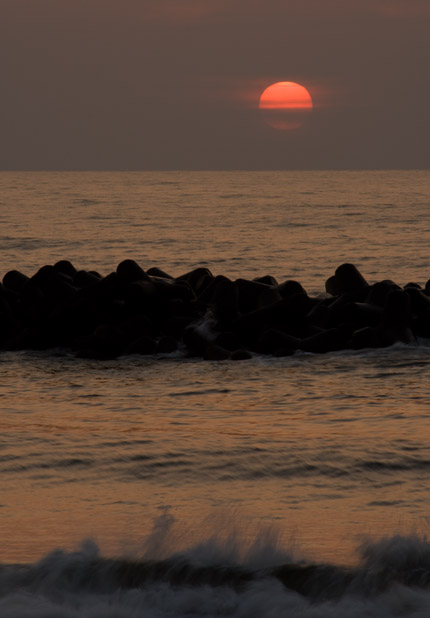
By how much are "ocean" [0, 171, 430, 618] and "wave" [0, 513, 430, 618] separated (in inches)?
0.5

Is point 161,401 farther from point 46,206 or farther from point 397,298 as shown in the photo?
point 46,206

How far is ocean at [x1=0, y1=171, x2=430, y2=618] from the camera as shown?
6.22 metres

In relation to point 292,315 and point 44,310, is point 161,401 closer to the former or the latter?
point 292,315

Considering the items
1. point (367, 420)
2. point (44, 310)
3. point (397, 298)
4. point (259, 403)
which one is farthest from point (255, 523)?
point (44, 310)

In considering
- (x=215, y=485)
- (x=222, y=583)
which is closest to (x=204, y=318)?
(x=215, y=485)

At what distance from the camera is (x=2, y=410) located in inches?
421

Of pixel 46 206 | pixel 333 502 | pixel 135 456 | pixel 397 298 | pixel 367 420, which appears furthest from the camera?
pixel 46 206

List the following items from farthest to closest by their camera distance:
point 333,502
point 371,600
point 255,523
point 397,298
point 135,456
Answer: point 397,298
point 135,456
point 333,502
point 255,523
point 371,600

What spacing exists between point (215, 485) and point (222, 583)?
173cm

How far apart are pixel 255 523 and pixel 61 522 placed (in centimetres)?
Answer: 141

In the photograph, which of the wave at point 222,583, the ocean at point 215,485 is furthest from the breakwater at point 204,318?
the wave at point 222,583

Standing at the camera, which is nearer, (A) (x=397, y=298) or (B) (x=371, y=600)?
(B) (x=371, y=600)

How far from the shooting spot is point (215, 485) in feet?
26.3

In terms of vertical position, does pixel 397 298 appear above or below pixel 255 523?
above
